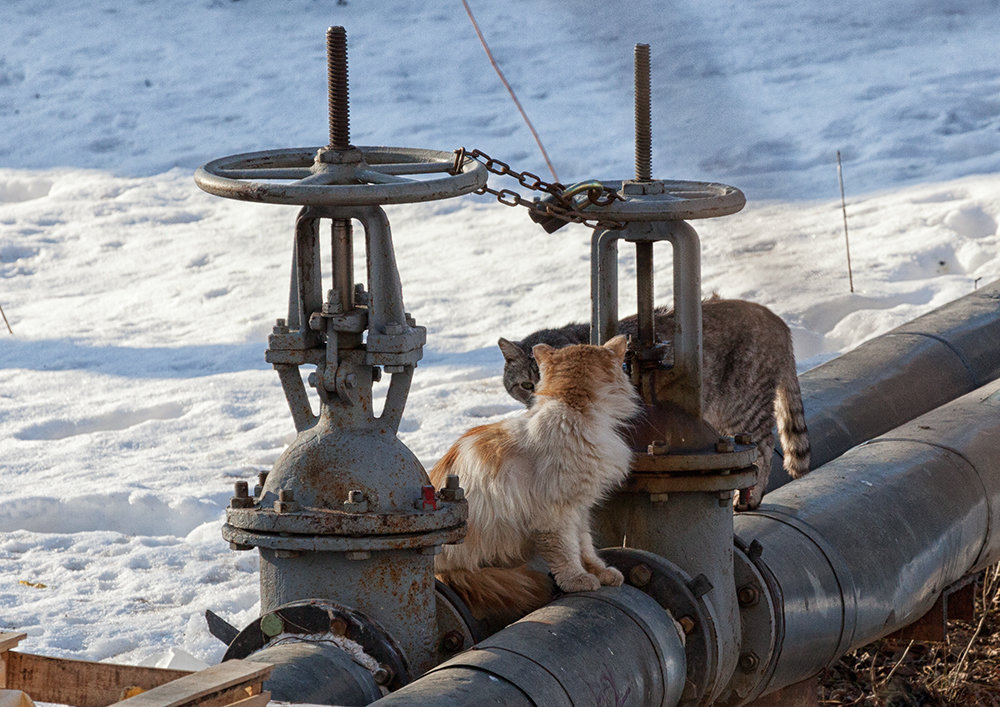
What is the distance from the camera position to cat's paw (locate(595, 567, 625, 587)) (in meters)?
2.94

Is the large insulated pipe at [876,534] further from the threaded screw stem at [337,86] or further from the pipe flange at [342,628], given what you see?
the threaded screw stem at [337,86]

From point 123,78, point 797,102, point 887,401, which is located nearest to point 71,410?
point 887,401

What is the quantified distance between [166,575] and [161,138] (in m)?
6.95

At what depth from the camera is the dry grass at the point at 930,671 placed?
4.25 m

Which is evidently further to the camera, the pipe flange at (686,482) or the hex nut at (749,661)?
the hex nut at (749,661)

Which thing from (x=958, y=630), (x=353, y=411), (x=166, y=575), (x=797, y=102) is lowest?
(x=958, y=630)

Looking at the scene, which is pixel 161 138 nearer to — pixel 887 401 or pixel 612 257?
pixel 887 401

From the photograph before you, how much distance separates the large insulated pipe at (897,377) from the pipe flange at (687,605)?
1.52 meters

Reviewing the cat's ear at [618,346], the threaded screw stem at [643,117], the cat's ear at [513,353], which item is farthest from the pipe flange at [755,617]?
the cat's ear at [513,353]

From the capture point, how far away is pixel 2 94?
38.3 feet

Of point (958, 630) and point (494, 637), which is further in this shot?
point (958, 630)

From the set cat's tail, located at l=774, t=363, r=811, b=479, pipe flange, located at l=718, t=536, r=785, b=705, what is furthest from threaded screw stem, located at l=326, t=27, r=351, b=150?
cat's tail, located at l=774, t=363, r=811, b=479

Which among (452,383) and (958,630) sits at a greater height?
(452,383)

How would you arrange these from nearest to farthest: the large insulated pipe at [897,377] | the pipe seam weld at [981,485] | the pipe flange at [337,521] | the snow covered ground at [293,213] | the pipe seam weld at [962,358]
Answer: the pipe flange at [337,521] < the pipe seam weld at [981,485] < the large insulated pipe at [897,377] < the pipe seam weld at [962,358] < the snow covered ground at [293,213]
